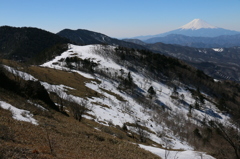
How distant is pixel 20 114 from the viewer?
18.7 metres

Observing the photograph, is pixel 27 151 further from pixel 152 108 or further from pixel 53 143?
pixel 152 108

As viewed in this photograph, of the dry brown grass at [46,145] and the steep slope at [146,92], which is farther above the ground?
the dry brown grass at [46,145]

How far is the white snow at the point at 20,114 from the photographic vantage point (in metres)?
17.7

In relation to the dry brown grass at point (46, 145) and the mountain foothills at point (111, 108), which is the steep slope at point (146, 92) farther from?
the dry brown grass at point (46, 145)

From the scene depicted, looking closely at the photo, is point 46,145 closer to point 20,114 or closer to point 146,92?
point 20,114

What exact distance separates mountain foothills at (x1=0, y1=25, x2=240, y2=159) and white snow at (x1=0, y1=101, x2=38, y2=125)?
113 mm

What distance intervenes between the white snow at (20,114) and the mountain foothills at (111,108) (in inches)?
4.4

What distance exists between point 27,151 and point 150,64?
555 feet

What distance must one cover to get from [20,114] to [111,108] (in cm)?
4600

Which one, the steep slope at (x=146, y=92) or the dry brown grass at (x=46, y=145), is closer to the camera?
the dry brown grass at (x=46, y=145)

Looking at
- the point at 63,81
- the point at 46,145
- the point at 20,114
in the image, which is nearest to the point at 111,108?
the point at 63,81

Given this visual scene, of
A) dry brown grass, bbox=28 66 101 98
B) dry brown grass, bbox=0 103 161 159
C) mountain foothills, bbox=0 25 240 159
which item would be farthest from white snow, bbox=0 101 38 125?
dry brown grass, bbox=28 66 101 98

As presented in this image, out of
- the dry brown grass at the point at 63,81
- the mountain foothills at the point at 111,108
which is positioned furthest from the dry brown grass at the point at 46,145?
the dry brown grass at the point at 63,81

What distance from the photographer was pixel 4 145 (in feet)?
33.8
